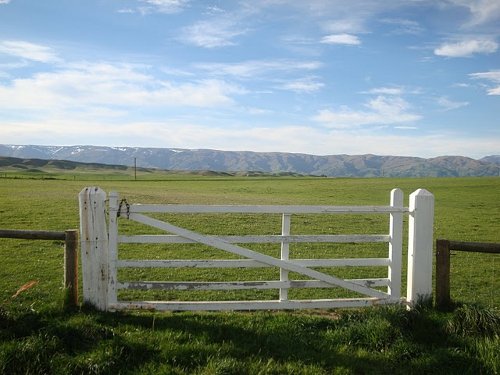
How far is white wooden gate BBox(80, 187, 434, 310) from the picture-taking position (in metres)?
7.46

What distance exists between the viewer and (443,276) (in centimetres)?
770

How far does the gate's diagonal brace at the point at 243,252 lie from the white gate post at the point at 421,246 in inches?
23.3

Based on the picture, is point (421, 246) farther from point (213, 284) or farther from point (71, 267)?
point (71, 267)

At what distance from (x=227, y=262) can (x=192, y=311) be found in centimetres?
112

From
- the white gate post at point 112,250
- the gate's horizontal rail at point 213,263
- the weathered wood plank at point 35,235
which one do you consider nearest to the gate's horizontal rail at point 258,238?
the white gate post at point 112,250

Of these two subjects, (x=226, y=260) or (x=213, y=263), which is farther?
(x=213, y=263)

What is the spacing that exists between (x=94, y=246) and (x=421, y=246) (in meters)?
5.83

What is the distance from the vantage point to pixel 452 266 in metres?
14.5

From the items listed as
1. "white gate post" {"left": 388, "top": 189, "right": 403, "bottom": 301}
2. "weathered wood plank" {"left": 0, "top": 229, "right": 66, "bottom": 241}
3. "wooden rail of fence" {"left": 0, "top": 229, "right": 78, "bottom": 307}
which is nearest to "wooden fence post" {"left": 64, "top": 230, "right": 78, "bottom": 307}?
"wooden rail of fence" {"left": 0, "top": 229, "right": 78, "bottom": 307}

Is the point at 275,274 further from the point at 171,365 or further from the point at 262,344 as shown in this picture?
the point at 171,365

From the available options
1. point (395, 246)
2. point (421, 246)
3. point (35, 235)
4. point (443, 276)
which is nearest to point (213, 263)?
point (35, 235)

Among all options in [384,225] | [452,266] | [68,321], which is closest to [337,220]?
[384,225]

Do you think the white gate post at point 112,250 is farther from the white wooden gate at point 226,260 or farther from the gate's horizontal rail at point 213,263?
the gate's horizontal rail at point 213,263

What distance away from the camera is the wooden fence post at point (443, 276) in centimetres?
765
